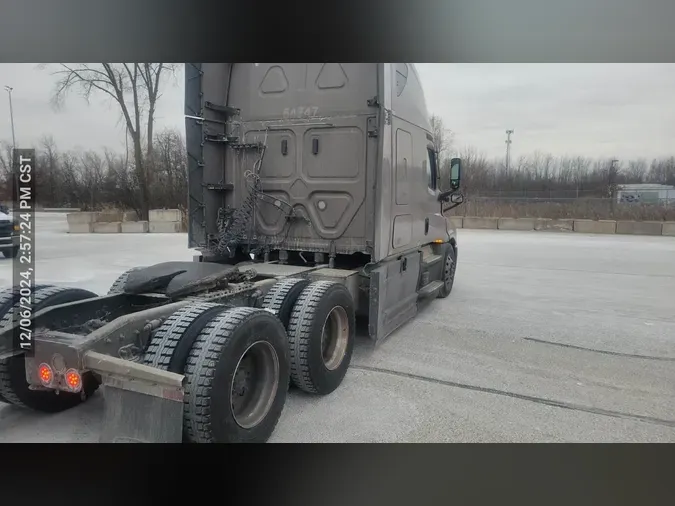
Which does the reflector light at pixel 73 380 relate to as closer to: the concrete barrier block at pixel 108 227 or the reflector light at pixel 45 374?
the reflector light at pixel 45 374

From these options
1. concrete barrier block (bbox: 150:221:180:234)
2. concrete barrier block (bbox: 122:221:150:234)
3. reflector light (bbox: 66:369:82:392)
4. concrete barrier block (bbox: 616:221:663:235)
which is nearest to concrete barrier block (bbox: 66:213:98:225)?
concrete barrier block (bbox: 122:221:150:234)

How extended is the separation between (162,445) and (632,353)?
532 cm

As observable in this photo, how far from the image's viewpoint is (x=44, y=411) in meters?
3.88

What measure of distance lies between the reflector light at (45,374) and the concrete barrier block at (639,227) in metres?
24.4

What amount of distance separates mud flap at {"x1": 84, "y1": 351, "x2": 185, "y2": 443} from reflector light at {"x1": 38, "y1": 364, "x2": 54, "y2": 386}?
32 centimetres

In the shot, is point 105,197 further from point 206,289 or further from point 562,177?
point 562,177

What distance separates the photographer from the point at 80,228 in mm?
18875

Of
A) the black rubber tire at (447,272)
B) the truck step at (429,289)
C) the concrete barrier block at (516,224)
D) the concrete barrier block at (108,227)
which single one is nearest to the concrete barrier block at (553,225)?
the concrete barrier block at (516,224)

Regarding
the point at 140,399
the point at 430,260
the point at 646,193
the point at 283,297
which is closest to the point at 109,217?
the point at 430,260

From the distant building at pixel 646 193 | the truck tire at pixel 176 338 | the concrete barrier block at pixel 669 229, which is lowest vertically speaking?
the truck tire at pixel 176 338

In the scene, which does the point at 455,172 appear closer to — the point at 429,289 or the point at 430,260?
the point at 430,260

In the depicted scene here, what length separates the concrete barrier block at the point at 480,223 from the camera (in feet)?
Answer: 83.0

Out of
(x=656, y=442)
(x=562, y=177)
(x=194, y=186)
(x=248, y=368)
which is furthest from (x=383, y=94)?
(x=562, y=177)

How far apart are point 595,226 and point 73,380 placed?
24.5m
